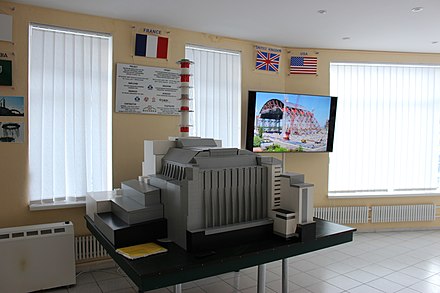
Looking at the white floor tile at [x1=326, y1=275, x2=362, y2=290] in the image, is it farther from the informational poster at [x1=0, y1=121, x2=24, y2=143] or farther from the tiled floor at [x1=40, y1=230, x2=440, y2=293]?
the informational poster at [x1=0, y1=121, x2=24, y2=143]

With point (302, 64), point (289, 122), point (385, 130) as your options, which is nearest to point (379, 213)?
point (385, 130)

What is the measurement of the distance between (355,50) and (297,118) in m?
1.56

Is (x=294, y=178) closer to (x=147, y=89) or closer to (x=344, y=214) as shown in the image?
(x=147, y=89)

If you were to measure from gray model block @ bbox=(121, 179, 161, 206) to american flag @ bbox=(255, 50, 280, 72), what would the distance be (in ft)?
9.60

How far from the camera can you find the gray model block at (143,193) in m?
2.42

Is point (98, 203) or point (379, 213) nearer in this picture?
point (98, 203)

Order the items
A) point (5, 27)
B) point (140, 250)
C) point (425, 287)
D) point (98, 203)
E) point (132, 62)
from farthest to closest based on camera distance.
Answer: point (132, 62) < point (425, 287) < point (5, 27) < point (98, 203) < point (140, 250)

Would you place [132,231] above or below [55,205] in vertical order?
above

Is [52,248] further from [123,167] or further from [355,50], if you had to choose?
[355,50]

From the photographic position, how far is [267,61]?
16.7ft

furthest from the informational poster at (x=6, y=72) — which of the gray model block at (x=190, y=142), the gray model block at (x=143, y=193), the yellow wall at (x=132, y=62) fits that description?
the gray model block at (x=190, y=142)

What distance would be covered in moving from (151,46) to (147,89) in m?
0.53

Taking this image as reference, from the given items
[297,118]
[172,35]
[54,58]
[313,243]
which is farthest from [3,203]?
[297,118]

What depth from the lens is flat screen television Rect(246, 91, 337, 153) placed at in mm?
4836
